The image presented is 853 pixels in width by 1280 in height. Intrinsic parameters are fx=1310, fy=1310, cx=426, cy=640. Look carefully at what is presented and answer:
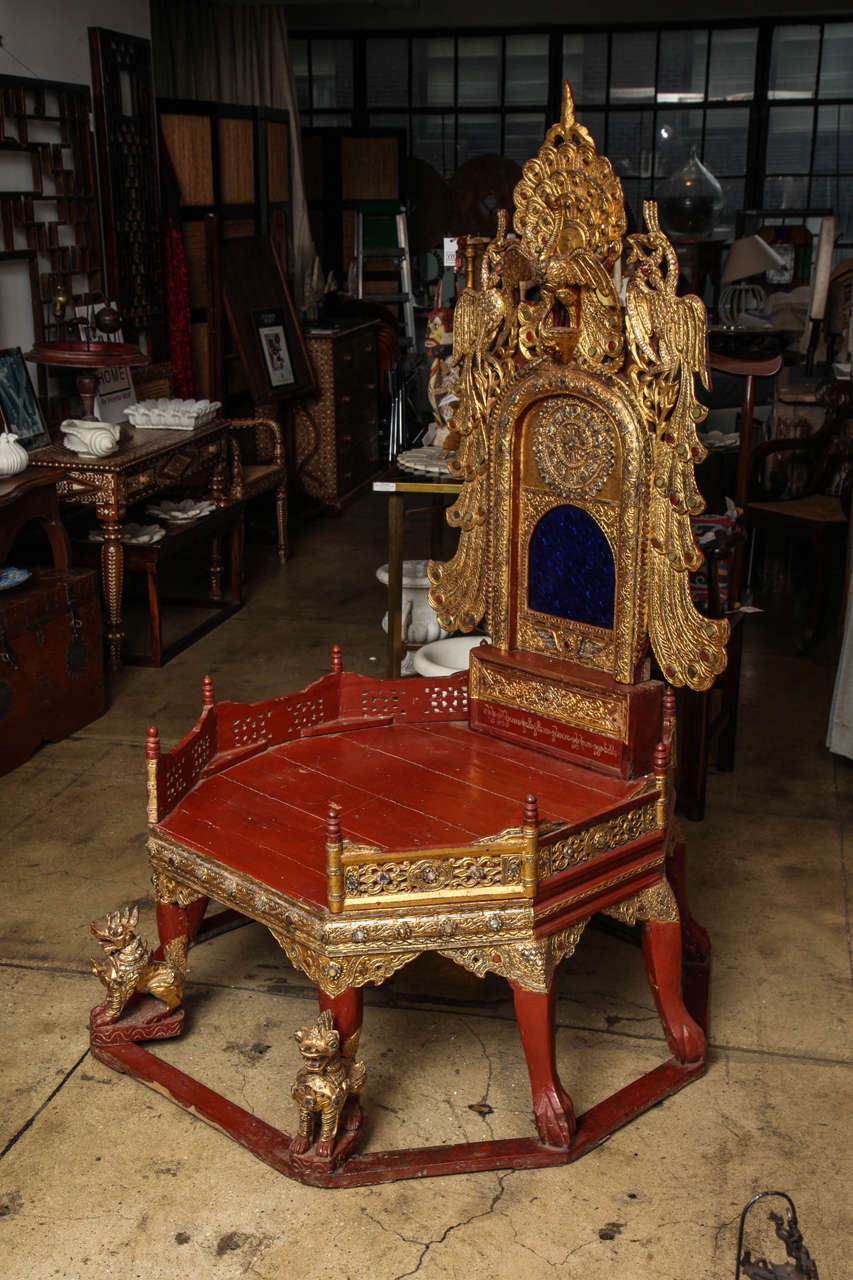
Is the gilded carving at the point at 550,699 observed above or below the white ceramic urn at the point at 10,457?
below

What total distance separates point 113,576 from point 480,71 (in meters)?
6.38

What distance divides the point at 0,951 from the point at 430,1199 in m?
1.37

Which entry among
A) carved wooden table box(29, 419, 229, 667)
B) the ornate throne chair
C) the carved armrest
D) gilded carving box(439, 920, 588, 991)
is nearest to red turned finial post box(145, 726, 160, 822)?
the ornate throne chair

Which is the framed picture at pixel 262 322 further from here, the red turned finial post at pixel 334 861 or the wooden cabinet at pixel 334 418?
the red turned finial post at pixel 334 861

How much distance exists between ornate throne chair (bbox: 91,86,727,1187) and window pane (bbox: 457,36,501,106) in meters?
7.59

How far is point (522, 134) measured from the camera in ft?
32.2

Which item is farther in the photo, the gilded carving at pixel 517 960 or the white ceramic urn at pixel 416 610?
the white ceramic urn at pixel 416 610

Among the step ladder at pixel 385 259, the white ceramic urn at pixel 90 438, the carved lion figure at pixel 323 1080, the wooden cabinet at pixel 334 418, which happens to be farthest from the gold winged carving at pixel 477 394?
the step ladder at pixel 385 259

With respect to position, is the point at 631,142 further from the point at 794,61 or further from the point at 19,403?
the point at 19,403

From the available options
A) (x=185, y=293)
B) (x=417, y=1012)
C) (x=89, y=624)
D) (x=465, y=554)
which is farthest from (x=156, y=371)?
(x=417, y=1012)

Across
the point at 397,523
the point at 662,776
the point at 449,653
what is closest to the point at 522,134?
the point at 397,523

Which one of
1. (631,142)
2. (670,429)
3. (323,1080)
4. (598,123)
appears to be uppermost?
(598,123)

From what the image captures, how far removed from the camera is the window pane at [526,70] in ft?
31.7

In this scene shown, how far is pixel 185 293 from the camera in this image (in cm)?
647
